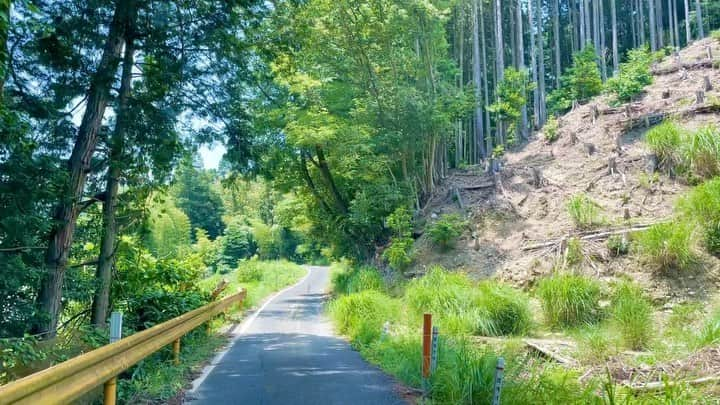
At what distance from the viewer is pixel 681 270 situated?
11.6 meters

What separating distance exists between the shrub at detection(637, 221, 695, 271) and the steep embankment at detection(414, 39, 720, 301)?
0.31 meters

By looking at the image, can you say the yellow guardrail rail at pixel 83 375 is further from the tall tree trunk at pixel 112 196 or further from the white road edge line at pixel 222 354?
the tall tree trunk at pixel 112 196

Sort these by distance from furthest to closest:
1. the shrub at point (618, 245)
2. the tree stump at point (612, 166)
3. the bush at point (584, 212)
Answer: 1. the tree stump at point (612, 166)
2. the bush at point (584, 212)
3. the shrub at point (618, 245)

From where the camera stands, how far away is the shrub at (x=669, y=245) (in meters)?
11.5

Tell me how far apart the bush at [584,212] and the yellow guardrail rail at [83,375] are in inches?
470

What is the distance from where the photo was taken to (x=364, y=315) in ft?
39.6

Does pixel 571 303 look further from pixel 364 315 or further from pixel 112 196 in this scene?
pixel 112 196

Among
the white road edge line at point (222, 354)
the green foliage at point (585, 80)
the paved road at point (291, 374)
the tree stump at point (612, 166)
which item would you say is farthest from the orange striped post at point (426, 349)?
the green foliage at point (585, 80)

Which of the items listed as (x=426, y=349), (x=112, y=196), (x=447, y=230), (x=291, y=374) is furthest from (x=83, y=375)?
(x=447, y=230)

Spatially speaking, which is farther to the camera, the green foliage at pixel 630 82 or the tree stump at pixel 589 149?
the green foliage at pixel 630 82

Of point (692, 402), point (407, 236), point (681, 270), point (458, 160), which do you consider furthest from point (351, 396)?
point (458, 160)

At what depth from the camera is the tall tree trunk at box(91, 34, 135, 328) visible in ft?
26.9

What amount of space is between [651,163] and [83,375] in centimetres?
1617

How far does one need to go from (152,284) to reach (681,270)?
1138 cm
